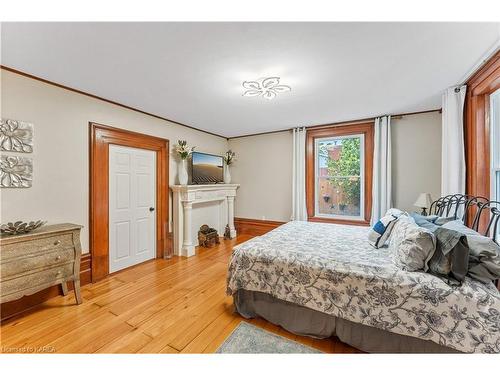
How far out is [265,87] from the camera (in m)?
2.30

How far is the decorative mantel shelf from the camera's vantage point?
147 inches

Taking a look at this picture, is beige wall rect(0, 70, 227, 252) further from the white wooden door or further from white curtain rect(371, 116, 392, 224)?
white curtain rect(371, 116, 392, 224)

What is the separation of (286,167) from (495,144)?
116 inches

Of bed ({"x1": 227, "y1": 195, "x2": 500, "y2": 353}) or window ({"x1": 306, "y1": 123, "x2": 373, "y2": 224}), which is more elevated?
window ({"x1": 306, "y1": 123, "x2": 373, "y2": 224})

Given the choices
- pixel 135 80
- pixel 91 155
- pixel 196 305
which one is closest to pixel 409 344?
pixel 196 305

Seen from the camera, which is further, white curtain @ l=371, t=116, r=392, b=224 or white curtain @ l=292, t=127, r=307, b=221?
white curtain @ l=292, t=127, r=307, b=221

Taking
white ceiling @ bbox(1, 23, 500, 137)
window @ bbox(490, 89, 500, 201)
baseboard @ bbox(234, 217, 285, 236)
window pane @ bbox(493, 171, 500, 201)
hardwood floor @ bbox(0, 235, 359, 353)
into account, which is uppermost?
white ceiling @ bbox(1, 23, 500, 137)

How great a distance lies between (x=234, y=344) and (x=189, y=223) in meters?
2.40

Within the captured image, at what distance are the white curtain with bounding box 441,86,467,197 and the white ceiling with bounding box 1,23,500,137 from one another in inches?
7.9

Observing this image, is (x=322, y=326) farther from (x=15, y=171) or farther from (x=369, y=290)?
(x=15, y=171)

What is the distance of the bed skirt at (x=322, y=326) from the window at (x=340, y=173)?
2622mm

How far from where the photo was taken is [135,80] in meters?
2.24

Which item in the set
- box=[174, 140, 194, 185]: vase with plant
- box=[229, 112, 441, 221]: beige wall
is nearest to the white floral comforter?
box=[229, 112, 441, 221]: beige wall

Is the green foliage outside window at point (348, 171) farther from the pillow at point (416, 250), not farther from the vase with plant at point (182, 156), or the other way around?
the vase with plant at point (182, 156)
